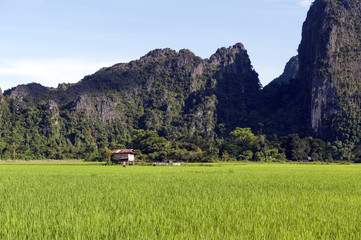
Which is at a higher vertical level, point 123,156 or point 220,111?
point 220,111

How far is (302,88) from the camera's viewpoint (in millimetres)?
178125

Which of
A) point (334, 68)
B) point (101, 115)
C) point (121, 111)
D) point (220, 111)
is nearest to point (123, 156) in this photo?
point (334, 68)

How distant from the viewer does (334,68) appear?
149 m

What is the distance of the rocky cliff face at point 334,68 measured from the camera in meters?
137

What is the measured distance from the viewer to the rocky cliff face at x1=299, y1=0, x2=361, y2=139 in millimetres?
136962

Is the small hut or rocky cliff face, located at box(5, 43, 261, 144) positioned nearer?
the small hut

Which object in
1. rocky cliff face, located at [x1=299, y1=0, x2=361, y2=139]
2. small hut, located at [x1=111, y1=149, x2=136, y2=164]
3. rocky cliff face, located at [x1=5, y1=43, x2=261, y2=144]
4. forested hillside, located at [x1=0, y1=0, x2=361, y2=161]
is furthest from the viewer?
rocky cliff face, located at [x1=5, y1=43, x2=261, y2=144]

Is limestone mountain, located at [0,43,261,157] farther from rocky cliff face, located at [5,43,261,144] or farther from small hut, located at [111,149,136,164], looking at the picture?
small hut, located at [111,149,136,164]

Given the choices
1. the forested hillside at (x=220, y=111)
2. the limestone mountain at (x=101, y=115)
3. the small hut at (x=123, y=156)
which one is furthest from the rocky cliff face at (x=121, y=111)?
the small hut at (x=123, y=156)

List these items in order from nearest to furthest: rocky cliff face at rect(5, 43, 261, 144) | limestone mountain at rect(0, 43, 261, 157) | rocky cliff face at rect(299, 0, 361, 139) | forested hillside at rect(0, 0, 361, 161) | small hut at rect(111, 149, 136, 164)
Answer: small hut at rect(111, 149, 136, 164)
forested hillside at rect(0, 0, 361, 161)
rocky cliff face at rect(299, 0, 361, 139)
limestone mountain at rect(0, 43, 261, 157)
rocky cliff face at rect(5, 43, 261, 144)

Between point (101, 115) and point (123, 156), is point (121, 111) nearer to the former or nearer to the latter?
point (101, 115)

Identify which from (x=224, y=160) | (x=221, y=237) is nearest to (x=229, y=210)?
(x=221, y=237)

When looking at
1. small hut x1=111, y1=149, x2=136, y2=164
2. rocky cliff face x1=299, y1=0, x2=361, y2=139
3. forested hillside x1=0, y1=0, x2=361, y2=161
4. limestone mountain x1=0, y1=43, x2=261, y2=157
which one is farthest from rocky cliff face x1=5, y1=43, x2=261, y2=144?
small hut x1=111, y1=149, x2=136, y2=164

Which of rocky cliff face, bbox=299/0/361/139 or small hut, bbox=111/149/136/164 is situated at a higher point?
rocky cliff face, bbox=299/0/361/139
